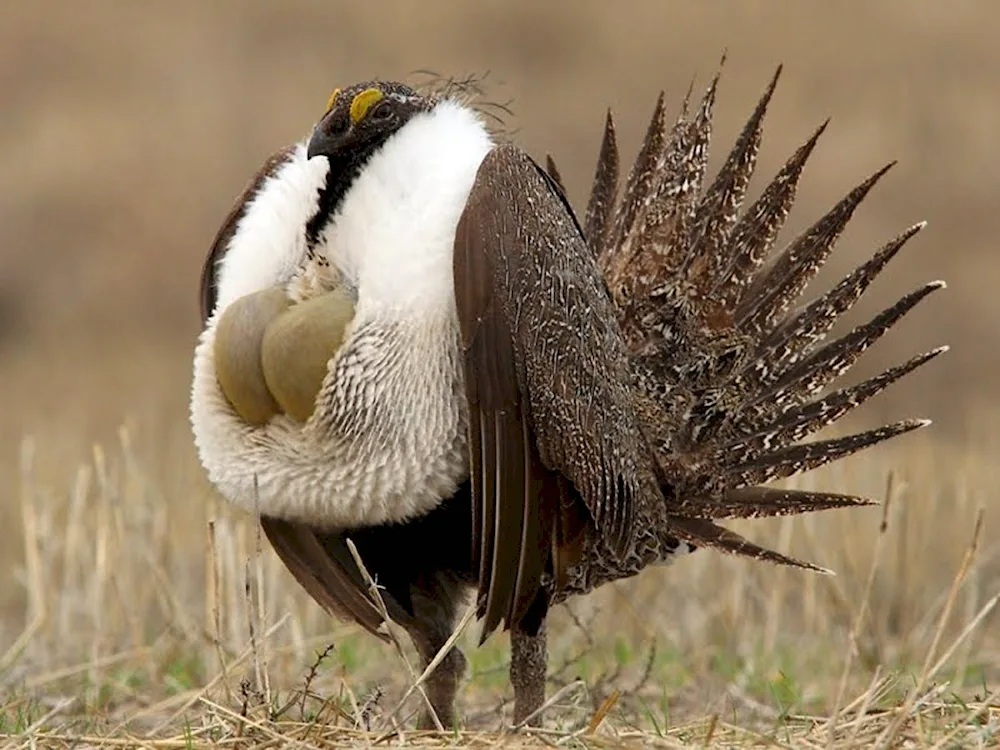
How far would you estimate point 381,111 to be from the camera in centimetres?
357

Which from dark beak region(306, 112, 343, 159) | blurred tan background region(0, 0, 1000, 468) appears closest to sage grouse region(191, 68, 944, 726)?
dark beak region(306, 112, 343, 159)

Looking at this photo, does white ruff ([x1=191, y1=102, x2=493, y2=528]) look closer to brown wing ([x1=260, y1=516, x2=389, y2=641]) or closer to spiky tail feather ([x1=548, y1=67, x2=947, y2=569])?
brown wing ([x1=260, y1=516, x2=389, y2=641])

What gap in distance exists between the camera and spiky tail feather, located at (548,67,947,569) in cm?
414

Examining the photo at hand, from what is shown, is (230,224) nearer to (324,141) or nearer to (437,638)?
(324,141)

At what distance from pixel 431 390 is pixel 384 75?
385 inches

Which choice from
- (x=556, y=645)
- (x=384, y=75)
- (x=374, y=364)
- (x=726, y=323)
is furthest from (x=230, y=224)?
(x=384, y=75)

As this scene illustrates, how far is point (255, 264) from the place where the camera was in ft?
11.6

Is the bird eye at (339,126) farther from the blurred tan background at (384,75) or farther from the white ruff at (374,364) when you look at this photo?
the blurred tan background at (384,75)

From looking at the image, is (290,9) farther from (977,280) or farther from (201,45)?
(977,280)

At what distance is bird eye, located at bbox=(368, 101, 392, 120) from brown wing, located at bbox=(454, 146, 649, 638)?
0.27 meters

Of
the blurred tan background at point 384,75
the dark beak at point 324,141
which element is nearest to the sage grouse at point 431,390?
the dark beak at point 324,141

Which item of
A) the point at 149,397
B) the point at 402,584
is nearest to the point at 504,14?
the point at 149,397

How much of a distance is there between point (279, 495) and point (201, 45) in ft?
35.5

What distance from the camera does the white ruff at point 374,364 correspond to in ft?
11.0
